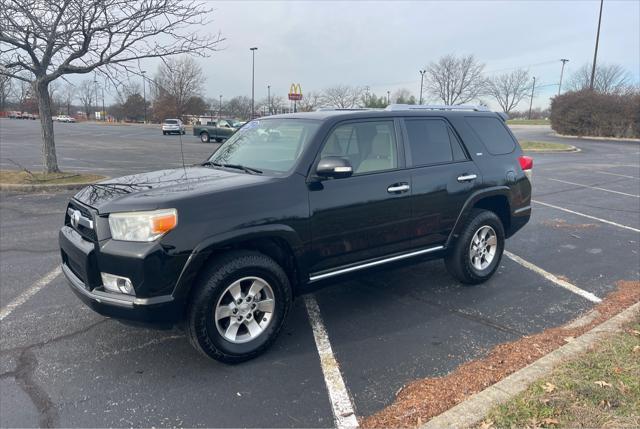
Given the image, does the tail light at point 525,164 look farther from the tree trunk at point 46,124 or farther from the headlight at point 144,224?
the tree trunk at point 46,124

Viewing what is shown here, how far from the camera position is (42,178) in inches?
421

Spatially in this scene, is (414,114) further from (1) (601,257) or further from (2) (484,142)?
(1) (601,257)

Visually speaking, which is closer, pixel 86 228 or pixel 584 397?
pixel 584 397

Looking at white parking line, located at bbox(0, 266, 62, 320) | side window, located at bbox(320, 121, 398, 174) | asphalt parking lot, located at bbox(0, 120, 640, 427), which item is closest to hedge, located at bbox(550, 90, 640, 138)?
asphalt parking lot, located at bbox(0, 120, 640, 427)

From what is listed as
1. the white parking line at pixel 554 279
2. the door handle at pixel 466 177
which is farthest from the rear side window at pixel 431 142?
the white parking line at pixel 554 279

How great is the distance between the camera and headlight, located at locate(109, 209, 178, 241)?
9.84ft

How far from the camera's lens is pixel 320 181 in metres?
3.67

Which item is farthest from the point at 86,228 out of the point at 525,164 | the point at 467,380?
the point at 525,164

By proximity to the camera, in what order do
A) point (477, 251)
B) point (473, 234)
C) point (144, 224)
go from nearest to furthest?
point (144, 224) < point (473, 234) < point (477, 251)

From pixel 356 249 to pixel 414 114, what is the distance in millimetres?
1582

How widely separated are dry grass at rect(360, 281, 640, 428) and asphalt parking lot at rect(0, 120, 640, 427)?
0.35 feet

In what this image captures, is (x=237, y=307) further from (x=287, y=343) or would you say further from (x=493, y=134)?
(x=493, y=134)

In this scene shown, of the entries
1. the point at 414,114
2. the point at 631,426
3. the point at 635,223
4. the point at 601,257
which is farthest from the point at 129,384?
the point at 635,223

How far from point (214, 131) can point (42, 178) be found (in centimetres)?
A: 2122
